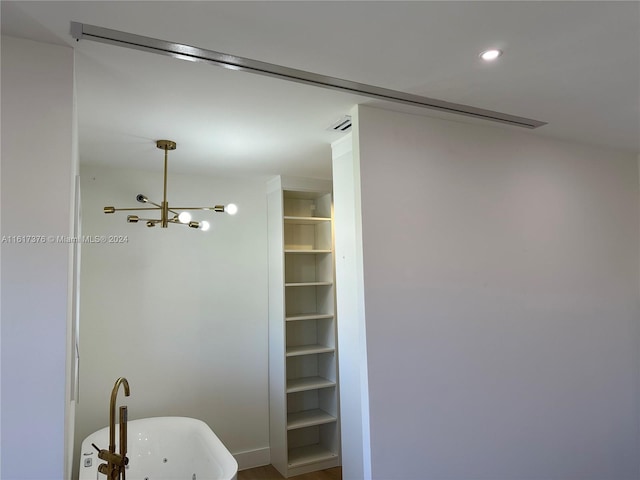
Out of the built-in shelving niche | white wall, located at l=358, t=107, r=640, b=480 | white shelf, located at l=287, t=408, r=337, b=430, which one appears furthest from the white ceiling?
white shelf, located at l=287, t=408, r=337, b=430

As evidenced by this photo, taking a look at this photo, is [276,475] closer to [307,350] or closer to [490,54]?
[307,350]

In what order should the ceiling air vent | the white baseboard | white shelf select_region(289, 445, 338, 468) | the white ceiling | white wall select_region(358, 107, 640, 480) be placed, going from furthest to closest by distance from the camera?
1. the white baseboard
2. white shelf select_region(289, 445, 338, 468)
3. the ceiling air vent
4. white wall select_region(358, 107, 640, 480)
5. the white ceiling

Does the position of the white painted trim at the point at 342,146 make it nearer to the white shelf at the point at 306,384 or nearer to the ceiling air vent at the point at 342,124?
the ceiling air vent at the point at 342,124

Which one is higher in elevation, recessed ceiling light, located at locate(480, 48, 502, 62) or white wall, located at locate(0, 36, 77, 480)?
recessed ceiling light, located at locate(480, 48, 502, 62)

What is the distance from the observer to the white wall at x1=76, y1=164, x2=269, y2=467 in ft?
11.3

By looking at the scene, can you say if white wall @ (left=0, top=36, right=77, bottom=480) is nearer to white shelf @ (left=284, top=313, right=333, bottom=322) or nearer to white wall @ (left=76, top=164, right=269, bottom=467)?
white wall @ (left=76, top=164, right=269, bottom=467)

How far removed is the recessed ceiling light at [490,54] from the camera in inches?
70.2

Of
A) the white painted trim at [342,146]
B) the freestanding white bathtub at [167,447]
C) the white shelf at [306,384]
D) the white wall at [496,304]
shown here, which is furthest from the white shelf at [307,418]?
the white painted trim at [342,146]

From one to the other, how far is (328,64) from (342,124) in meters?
0.75

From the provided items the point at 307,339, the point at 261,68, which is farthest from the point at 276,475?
the point at 261,68

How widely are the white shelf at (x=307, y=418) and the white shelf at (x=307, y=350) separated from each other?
584 mm

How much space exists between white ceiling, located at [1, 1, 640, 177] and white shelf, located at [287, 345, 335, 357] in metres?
1.89

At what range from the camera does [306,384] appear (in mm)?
3924

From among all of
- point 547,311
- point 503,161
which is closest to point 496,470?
point 547,311
